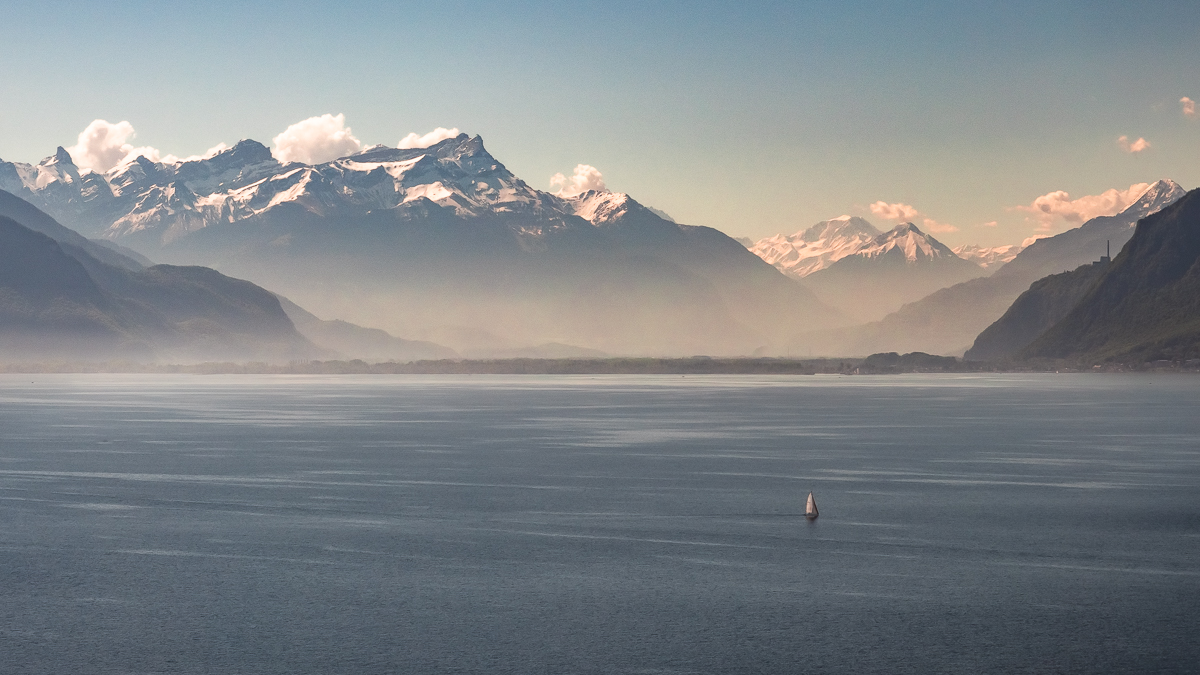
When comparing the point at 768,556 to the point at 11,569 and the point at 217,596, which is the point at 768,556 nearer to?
the point at 217,596

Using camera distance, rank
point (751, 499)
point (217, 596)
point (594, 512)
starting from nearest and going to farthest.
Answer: point (217, 596), point (594, 512), point (751, 499)

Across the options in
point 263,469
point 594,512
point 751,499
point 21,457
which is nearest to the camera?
point 594,512

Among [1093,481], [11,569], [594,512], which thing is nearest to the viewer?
[11,569]

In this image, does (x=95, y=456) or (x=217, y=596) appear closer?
(x=217, y=596)

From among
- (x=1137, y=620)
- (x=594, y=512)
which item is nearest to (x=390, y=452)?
(x=594, y=512)

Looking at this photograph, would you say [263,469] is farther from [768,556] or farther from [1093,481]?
[1093,481]

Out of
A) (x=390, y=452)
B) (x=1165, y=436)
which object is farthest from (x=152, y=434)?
(x=1165, y=436)
